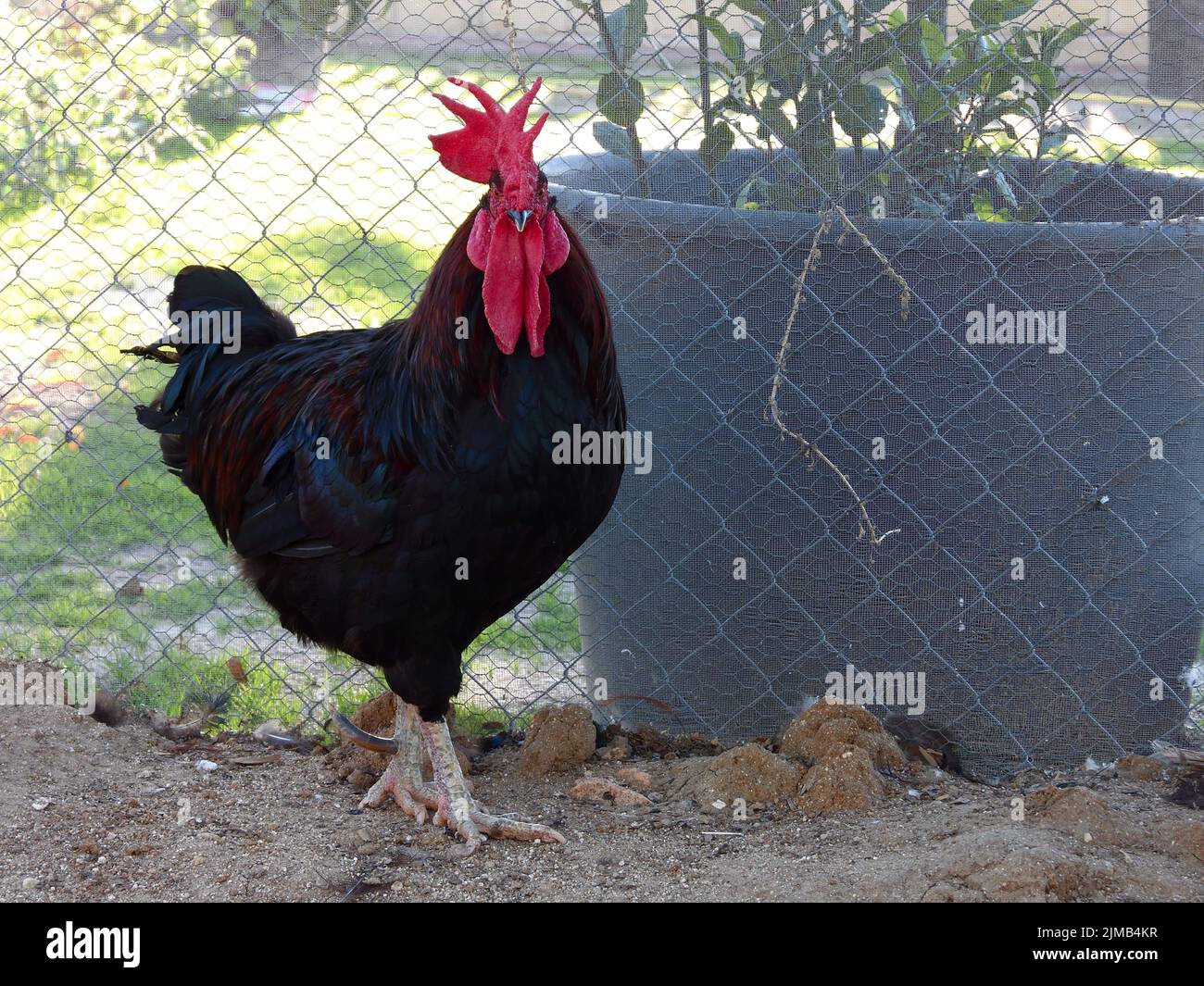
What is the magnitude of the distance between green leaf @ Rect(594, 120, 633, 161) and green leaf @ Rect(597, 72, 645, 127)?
1.6 inches

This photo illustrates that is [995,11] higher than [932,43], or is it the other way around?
[995,11]

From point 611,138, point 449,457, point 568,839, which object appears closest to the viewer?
point 449,457

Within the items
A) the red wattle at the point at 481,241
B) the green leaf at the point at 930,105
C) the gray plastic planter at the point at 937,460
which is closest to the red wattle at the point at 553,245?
the red wattle at the point at 481,241

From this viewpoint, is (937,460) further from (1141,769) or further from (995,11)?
(995,11)

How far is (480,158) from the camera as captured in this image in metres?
2.47

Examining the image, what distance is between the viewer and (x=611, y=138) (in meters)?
3.26

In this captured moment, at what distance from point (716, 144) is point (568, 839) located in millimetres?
1986

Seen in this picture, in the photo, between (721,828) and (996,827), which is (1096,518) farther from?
(721,828)

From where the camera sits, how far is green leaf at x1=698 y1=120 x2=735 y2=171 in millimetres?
3242

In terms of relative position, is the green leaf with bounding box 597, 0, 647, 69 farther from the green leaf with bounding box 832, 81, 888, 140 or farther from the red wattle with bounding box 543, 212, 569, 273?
the red wattle with bounding box 543, 212, 569, 273

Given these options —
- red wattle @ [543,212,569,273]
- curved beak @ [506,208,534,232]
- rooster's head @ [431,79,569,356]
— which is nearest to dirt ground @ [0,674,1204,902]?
rooster's head @ [431,79,569,356]

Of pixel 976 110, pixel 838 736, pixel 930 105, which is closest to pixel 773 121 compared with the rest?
pixel 930 105

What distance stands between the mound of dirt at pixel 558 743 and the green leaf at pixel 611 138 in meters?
1.66

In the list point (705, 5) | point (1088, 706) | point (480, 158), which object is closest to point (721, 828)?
point (1088, 706)
